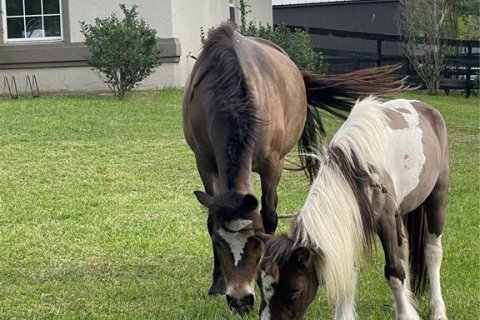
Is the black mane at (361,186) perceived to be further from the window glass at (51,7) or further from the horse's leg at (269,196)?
the window glass at (51,7)

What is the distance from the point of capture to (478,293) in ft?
17.5

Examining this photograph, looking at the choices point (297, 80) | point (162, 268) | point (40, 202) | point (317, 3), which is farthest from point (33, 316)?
point (317, 3)

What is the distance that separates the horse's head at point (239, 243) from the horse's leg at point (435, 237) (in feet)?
3.80

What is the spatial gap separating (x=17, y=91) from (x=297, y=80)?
11.4m

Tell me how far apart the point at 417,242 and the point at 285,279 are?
5.20 ft

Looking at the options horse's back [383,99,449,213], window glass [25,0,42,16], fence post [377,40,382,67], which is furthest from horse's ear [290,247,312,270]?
fence post [377,40,382,67]

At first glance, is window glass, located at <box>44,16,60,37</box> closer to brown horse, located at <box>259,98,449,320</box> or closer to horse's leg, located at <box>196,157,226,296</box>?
horse's leg, located at <box>196,157,226,296</box>

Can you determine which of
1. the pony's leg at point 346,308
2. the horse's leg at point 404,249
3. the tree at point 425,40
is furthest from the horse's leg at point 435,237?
the tree at point 425,40

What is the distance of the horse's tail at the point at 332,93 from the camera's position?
6.42m

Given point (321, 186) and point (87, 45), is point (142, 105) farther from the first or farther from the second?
point (321, 186)

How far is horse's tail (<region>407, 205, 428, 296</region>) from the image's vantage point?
510cm

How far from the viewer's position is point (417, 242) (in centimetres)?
512

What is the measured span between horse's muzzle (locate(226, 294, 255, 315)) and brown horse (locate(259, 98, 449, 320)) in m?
0.51

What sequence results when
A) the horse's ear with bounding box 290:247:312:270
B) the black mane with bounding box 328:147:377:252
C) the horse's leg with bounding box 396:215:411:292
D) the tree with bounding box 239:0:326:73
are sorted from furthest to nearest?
the tree with bounding box 239:0:326:73 → the horse's leg with bounding box 396:215:411:292 → the black mane with bounding box 328:147:377:252 → the horse's ear with bounding box 290:247:312:270
